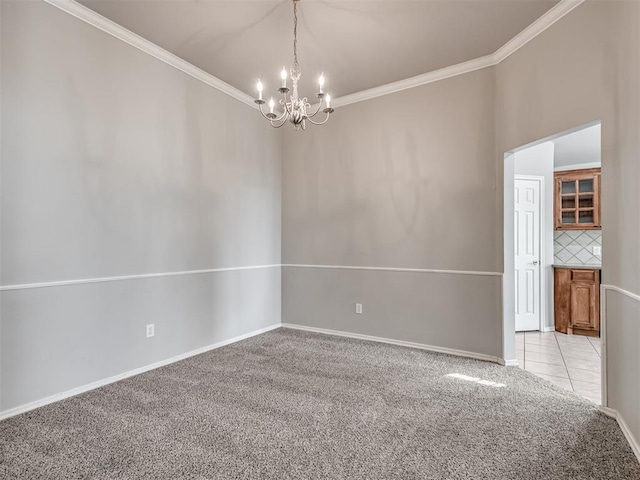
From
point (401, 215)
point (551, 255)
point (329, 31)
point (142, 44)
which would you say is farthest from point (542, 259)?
point (142, 44)

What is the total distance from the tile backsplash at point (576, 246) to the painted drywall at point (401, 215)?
2845 mm

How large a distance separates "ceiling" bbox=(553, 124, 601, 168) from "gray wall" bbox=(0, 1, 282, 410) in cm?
446


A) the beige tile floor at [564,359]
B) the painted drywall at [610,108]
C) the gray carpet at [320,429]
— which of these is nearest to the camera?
the gray carpet at [320,429]

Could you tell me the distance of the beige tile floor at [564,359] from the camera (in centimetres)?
296

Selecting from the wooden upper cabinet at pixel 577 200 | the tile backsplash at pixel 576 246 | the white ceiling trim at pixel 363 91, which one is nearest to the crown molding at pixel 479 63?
the white ceiling trim at pixel 363 91

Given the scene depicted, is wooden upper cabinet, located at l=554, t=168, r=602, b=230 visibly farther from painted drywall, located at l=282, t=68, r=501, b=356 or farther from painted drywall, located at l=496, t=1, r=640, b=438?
painted drywall, located at l=496, t=1, r=640, b=438

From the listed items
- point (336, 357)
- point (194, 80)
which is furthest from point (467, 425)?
point (194, 80)

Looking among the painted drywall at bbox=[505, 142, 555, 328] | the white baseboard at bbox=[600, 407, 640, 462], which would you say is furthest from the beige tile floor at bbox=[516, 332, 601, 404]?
the painted drywall at bbox=[505, 142, 555, 328]

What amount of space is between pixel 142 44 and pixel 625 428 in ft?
15.3

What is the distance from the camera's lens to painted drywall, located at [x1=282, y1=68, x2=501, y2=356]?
11.6 feet

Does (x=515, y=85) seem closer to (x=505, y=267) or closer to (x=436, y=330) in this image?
(x=505, y=267)

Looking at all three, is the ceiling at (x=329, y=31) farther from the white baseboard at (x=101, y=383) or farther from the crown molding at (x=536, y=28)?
the white baseboard at (x=101, y=383)

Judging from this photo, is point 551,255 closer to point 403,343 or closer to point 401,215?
point 401,215

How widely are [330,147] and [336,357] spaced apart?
2.60 m
